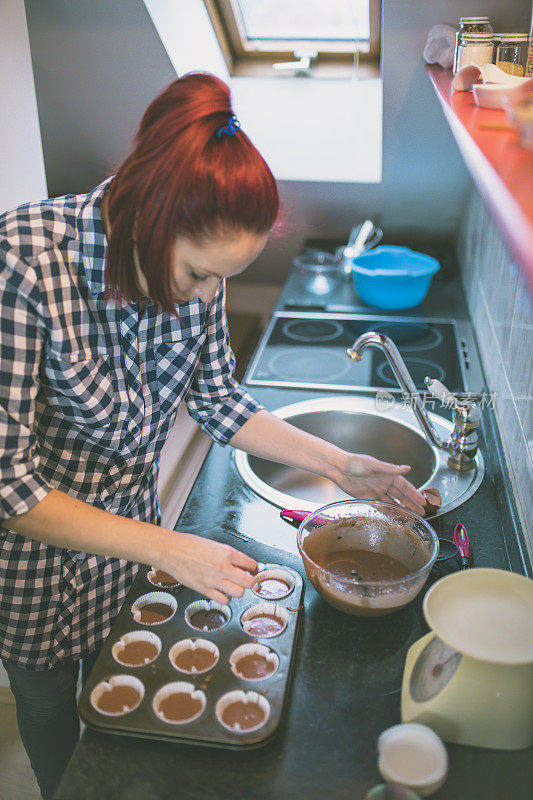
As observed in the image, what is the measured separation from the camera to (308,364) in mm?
2033

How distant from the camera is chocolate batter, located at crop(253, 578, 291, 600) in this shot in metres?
1.12

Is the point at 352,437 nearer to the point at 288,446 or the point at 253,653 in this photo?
the point at 288,446

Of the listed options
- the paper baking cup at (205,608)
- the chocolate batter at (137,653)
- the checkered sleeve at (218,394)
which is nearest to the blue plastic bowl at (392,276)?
the checkered sleeve at (218,394)

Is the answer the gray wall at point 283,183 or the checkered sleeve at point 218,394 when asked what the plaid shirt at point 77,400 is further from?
the gray wall at point 283,183

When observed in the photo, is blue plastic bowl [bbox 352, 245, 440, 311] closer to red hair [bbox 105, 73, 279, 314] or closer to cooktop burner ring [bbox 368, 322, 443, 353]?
cooktop burner ring [bbox 368, 322, 443, 353]

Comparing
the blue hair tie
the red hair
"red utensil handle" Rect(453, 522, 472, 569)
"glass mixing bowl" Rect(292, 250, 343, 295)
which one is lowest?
"glass mixing bowl" Rect(292, 250, 343, 295)

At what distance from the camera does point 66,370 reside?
3.46 ft

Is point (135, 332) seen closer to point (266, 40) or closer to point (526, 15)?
point (526, 15)

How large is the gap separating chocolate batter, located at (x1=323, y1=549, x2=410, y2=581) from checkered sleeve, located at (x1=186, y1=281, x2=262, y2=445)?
1.06 feet

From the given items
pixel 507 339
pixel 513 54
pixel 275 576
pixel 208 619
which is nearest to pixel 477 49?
pixel 513 54

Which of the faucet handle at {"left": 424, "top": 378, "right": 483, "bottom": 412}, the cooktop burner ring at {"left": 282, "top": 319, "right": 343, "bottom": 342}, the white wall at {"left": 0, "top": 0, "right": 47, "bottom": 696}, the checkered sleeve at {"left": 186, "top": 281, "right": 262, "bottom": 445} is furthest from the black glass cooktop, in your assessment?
the white wall at {"left": 0, "top": 0, "right": 47, "bottom": 696}

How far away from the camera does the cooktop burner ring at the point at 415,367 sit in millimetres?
1920

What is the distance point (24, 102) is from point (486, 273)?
1474 millimetres

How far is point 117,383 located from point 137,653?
0.43 meters
